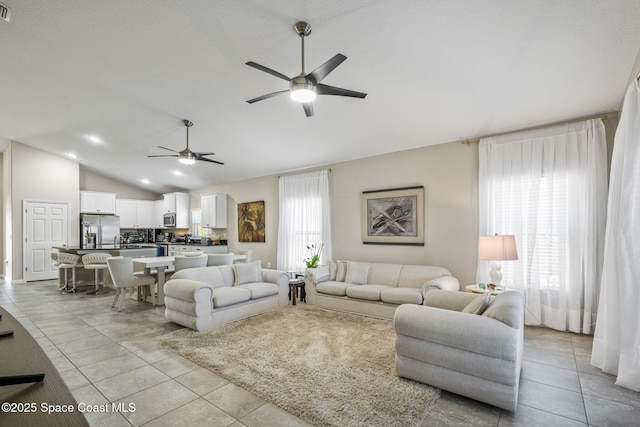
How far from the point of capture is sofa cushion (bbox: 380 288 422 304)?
4.18 meters

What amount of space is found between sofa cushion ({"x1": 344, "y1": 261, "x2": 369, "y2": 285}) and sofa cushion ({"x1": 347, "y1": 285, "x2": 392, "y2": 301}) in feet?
1.51

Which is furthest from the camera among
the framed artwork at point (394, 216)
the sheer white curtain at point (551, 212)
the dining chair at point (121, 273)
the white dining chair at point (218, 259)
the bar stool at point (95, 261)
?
the bar stool at point (95, 261)

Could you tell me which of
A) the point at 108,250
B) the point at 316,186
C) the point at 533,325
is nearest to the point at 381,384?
the point at 533,325

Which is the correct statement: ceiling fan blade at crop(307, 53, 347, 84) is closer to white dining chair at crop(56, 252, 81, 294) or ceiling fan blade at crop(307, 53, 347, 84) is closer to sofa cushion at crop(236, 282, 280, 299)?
sofa cushion at crop(236, 282, 280, 299)

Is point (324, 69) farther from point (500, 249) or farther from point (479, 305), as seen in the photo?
point (500, 249)

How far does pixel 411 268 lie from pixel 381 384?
2588 millimetres

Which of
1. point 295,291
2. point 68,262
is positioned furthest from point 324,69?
point 68,262

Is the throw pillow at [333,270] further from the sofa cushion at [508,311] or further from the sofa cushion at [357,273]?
the sofa cushion at [508,311]

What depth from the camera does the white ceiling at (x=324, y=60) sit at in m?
2.65

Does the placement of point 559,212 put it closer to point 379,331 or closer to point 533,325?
point 533,325

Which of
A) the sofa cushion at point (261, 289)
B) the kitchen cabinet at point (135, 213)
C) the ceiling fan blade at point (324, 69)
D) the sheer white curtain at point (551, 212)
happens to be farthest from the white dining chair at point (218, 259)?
the kitchen cabinet at point (135, 213)

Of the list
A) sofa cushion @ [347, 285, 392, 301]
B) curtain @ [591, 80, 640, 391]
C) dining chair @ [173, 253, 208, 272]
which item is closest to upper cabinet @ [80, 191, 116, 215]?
dining chair @ [173, 253, 208, 272]

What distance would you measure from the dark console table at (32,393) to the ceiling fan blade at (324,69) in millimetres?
2385

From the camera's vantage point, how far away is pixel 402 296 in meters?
4.29
